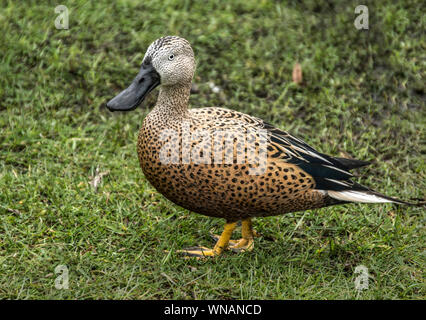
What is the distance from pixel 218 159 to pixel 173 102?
502 millimetres

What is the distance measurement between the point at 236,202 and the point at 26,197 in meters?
1.56

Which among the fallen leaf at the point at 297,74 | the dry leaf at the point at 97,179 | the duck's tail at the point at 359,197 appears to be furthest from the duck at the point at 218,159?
the fallen leaf at the point at 297,74

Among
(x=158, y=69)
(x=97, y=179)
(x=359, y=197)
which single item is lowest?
(x=97, y=179)

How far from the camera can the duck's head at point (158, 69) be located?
3.08m

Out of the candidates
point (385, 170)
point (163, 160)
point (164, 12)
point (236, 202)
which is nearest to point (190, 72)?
point (163, 160)

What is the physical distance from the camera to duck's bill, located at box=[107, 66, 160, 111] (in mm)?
3094

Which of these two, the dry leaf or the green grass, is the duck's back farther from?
the dry leaf

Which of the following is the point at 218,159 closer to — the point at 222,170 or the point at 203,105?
the point at 222,170

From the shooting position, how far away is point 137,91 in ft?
10.2

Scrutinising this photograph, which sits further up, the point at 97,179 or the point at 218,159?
the point at 218,159

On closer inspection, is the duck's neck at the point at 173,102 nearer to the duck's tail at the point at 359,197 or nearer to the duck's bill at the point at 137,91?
the duck's bill at the point at 137,91

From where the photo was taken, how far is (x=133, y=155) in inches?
167

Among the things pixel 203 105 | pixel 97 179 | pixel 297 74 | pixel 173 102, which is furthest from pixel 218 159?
pixel 297 74

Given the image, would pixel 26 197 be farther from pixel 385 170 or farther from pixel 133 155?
pixel 385 170
